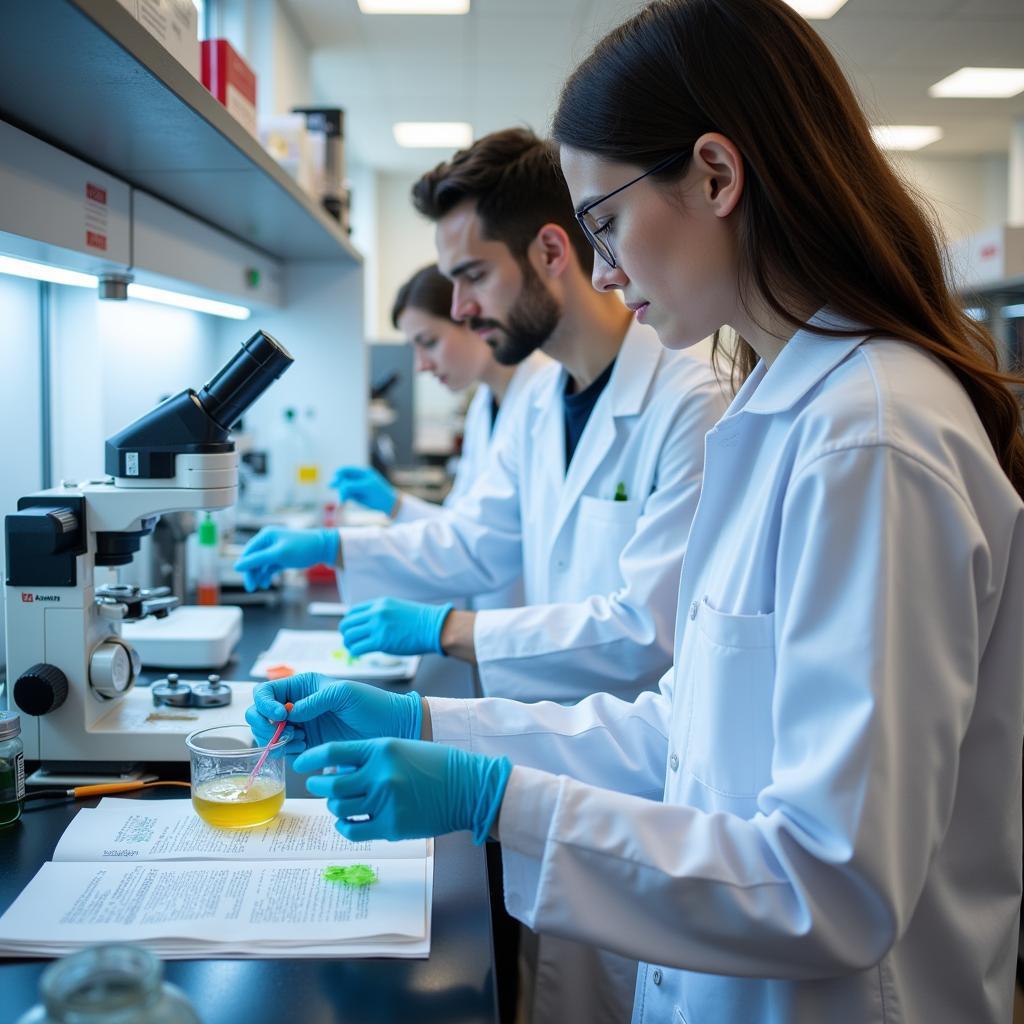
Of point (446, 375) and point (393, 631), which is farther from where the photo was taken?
point (446, 375)

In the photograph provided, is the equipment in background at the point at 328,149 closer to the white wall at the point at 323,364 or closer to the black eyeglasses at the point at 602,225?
the white wall at the point at 323,364

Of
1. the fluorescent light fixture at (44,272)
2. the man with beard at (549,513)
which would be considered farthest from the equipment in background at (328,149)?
the fluorescent light fixture at (44,272)

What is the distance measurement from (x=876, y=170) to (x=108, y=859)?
107 centimetres

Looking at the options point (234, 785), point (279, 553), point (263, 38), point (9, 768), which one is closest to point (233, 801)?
point (234, 785)

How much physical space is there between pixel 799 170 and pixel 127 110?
2.62ft

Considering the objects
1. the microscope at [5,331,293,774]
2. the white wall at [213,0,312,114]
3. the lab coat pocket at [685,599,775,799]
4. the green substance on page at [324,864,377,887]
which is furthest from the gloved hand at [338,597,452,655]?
the white wall at [213,0,312,114]

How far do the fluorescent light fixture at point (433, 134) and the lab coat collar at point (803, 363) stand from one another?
6.54 m

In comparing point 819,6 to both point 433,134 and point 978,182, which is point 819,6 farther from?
point 978,182

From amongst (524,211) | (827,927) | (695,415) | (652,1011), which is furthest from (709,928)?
(524,211)

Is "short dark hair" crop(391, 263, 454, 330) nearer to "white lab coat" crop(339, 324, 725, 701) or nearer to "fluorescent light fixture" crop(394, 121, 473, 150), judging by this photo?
"white lab coat" crop(339, 324, 725, 701)

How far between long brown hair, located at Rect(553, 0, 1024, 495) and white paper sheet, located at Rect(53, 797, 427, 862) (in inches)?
28.7

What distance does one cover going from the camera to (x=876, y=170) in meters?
0.95

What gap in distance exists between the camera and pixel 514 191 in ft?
6.38

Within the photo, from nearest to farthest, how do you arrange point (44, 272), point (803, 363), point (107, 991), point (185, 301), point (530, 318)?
point (107, 991) → point (803, 363) → point (44, 272) → point (530, 318) → point (185, 301)
